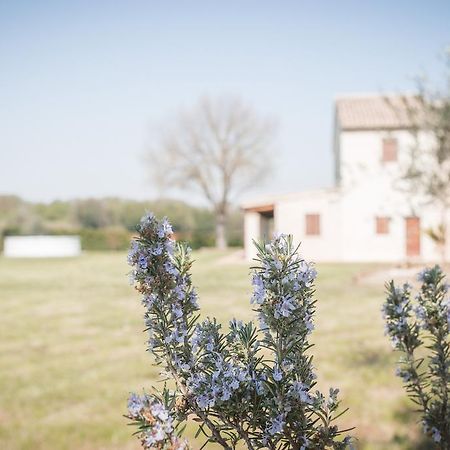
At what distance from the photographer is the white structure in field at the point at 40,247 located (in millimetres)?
54219

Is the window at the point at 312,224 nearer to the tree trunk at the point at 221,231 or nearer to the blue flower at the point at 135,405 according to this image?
the tree trunk at the point at 221,231

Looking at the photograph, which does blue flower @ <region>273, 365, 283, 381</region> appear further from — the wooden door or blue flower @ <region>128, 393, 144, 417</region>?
the wooden door

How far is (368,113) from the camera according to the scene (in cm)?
3562

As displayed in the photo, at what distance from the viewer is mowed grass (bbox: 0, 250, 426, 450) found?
7.27 meters

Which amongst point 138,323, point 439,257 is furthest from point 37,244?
point 138,323

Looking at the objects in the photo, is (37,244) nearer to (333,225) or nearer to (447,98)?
A: (333,225)

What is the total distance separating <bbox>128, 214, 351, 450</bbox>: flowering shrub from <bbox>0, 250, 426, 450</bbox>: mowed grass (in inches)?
107

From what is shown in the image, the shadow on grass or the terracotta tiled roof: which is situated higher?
the terracotta tiled roof

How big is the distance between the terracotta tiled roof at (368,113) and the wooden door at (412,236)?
550 centimetres

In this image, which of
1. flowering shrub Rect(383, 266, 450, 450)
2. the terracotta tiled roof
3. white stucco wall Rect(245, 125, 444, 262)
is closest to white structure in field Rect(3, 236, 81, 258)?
white stucco wall Rect(245, 125, 444, 262)

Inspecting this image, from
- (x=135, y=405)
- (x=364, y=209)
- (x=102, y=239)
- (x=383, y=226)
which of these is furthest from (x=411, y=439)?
(x=102, y=239)

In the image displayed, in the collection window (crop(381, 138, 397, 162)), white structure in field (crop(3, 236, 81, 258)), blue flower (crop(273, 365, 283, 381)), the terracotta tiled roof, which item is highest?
the terracotta tiled roof

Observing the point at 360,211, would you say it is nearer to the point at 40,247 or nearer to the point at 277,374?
the point at 40,247

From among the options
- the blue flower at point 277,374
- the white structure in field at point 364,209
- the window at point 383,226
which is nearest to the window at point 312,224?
the white structure in field at point 364,209
